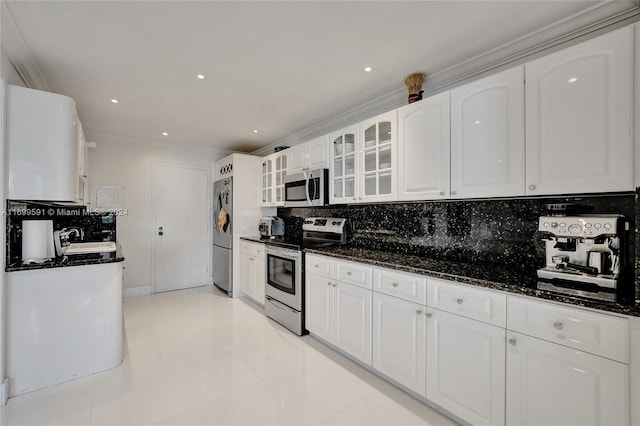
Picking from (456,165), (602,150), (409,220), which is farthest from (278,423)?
(602,150)

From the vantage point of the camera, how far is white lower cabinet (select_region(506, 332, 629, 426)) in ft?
3.72

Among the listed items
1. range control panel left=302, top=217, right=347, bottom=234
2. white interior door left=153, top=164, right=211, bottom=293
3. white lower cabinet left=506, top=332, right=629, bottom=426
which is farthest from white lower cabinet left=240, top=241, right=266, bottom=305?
white lower cabinet left=506, top=332, right=629, bottom=426

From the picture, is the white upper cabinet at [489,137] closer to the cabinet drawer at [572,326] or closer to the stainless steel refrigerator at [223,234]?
the cabinet drawer at [572,326]

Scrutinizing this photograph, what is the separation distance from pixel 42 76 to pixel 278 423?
10.5ft

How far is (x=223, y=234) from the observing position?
4.38 metres

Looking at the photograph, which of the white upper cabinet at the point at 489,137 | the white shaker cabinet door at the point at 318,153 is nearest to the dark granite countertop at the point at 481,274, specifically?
the white upper cabinet at the point at 489,137

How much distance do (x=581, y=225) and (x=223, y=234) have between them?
4.13 metres

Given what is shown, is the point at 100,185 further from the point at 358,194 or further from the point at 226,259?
the point at 358,194

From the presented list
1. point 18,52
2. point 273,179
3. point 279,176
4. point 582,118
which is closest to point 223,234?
point 273,179

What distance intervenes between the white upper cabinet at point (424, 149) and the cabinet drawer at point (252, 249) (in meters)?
2.07

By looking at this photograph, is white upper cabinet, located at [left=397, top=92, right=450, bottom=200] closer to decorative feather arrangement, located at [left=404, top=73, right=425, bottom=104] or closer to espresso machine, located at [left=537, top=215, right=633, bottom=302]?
decorative feather arrangement, located at [left=404, top=73, right=425, bottom=104]

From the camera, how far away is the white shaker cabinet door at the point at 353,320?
2.14 metres

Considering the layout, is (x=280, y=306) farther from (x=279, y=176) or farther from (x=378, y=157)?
(x=378, y=157)

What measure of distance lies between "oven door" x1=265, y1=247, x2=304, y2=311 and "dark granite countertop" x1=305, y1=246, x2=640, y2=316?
0.61 meters
